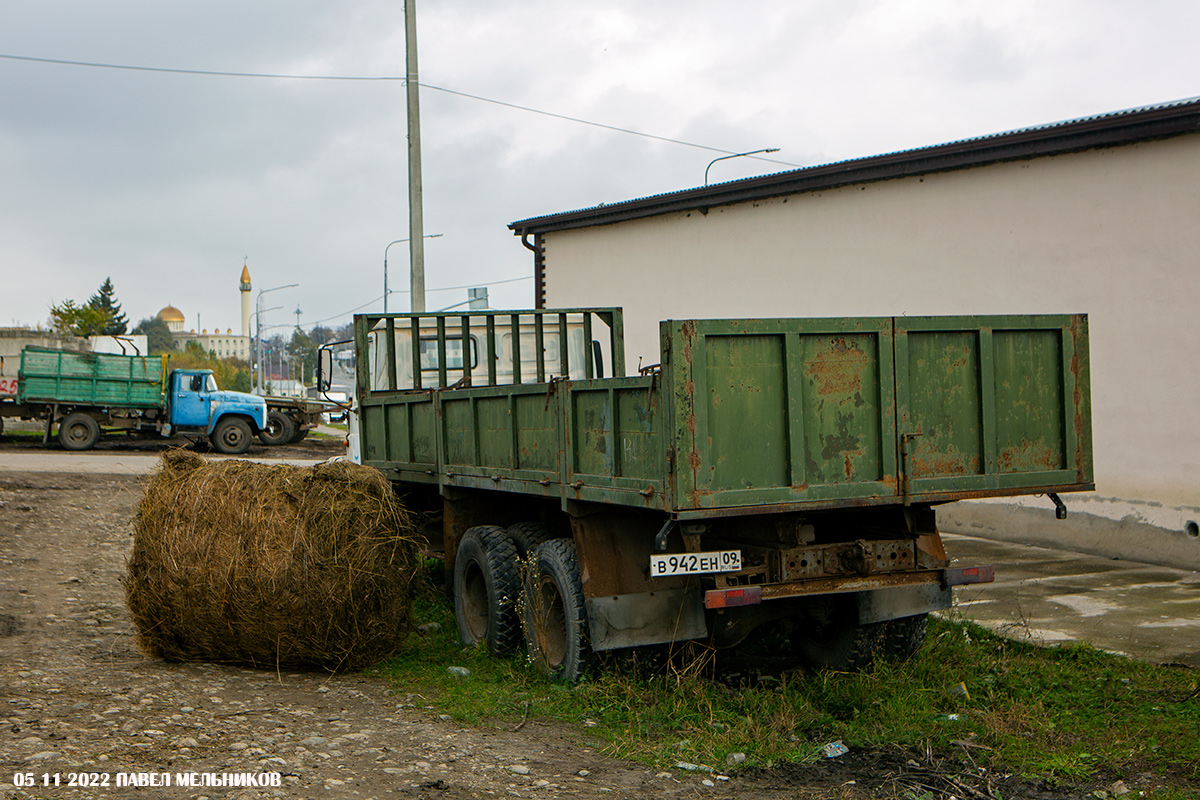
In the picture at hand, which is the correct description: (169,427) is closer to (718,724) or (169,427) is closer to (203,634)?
(203,634)

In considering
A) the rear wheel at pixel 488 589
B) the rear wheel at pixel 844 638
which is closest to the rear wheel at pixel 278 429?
the rear wheel at pixel 488 589

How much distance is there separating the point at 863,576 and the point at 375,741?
256cm

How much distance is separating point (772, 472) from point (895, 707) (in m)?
1.55

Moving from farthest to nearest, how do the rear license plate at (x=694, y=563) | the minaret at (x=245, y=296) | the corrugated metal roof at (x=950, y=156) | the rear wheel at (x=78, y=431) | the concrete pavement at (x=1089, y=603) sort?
the minaret at (x=245, y=296) → the rear wheel at (x=78, y=431) → the corrugated metal roof at (x=950, y=156) → the concrete pavement at (x=1089, y=603) → the rear license plate at (x=694, y=563)

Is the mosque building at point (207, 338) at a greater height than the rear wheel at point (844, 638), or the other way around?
the mosque building at point (207, 338)

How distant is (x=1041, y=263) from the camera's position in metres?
11.6

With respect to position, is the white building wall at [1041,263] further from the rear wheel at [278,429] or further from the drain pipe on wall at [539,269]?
the rear wheel at [278,429]

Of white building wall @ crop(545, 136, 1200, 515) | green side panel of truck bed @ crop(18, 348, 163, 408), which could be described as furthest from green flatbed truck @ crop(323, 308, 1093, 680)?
green side panel of truck bed @ crop(18, 348, 163, 408)

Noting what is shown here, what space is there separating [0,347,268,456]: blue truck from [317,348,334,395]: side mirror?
15.4m

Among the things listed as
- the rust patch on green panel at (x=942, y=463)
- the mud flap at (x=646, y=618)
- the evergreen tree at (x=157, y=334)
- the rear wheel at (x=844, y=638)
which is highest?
the evergreen tree at (x=157, y=334)

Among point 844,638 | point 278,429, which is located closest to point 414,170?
point 844,638

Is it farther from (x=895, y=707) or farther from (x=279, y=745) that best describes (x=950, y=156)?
(x=279, y=745)

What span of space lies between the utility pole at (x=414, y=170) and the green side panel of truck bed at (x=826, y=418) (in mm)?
9608

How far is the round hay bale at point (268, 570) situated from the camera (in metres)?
6.32
